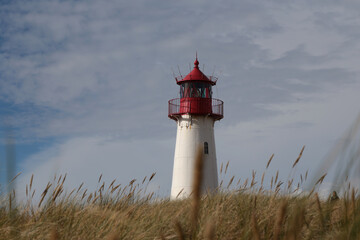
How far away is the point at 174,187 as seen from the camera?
56.4 feet

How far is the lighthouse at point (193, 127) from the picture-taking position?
16938mm

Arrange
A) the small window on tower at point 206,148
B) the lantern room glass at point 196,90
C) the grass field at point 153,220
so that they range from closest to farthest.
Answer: the grass field at point 153,220 → the small window on tower at point 206,148 → the lantern room glass at point 196,90

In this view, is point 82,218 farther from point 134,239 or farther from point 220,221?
point 220,221

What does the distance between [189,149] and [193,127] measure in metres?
1.03

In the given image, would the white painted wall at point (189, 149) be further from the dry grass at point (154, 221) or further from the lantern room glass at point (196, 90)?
the dry grass at point (154, 221)

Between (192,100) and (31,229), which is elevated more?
(192,100)

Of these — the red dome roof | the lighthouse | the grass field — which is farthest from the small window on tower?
the grass field

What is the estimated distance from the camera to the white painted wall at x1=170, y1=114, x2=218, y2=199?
16.8 metres

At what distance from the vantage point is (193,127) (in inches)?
672

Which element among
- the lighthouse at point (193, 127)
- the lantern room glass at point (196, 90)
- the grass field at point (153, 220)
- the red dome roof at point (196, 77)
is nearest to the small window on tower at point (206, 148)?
the lighthouse at point (193, 127)

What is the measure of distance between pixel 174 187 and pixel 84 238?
44.5 ft

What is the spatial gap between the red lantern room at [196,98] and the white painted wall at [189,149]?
0.32 metres

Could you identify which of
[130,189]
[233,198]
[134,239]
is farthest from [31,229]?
[233,198]

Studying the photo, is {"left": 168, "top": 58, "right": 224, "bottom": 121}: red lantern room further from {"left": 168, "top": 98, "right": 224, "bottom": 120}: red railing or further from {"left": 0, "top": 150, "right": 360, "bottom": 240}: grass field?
{"left": 0, "top": 150, "right": 360, "bottom": 240}: grass field
